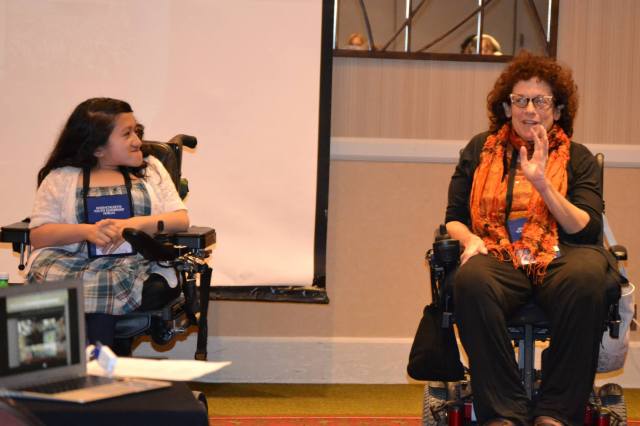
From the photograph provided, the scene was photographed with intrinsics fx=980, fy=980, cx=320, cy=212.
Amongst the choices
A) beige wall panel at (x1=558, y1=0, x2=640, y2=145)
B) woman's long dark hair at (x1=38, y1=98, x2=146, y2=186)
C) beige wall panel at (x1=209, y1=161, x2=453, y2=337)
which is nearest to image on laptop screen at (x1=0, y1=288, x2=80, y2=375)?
woman's long dark hair at (x1=38, y1=98, x2=146, y2=186)

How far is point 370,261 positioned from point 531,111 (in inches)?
49.6

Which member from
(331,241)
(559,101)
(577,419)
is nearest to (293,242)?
(331,241)

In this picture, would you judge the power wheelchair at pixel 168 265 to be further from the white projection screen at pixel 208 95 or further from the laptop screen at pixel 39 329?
the laptop screen at pixel 39 329

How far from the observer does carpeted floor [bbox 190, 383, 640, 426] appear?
363 cm

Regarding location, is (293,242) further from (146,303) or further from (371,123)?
(146,303)

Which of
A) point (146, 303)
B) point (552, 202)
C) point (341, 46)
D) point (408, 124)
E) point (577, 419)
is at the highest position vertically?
point (341, 46)

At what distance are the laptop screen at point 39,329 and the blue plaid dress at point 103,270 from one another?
3.89 feet

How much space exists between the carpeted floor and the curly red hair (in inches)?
46.3

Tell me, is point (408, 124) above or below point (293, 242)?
above

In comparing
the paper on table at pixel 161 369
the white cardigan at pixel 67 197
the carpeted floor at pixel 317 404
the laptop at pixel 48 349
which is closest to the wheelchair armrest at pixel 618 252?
the carpeted floor at pixel 317 404

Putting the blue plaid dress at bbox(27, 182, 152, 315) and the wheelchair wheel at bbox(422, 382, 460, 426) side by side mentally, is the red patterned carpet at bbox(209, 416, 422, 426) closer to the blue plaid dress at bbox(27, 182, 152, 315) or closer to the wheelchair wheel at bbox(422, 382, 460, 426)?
the wheelchair wheel at bbox(422, 382, 460, 426)

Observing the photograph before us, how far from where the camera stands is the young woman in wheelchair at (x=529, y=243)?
9.40ft

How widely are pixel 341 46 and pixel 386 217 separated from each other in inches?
30.3

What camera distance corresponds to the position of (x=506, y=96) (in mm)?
3436
